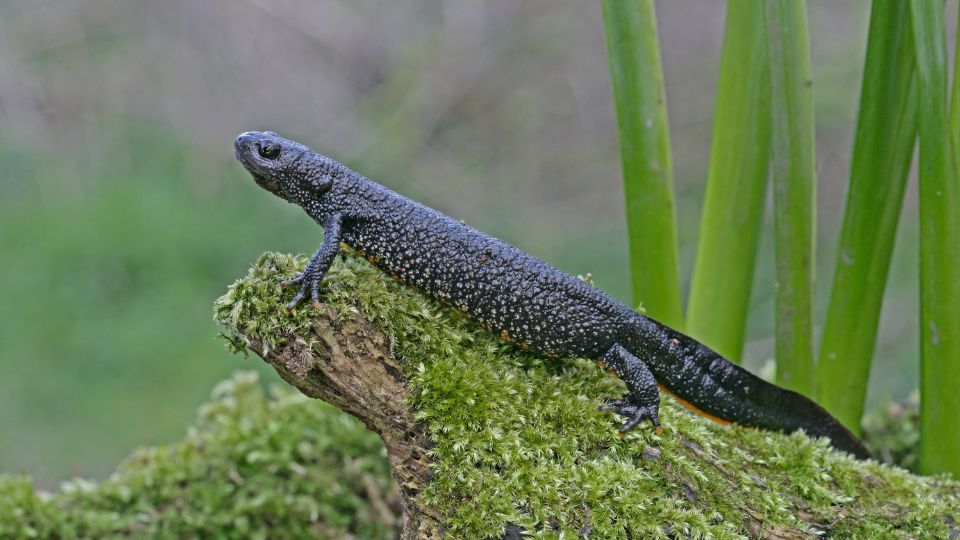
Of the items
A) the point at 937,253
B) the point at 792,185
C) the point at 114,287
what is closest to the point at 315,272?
the point at 792,185

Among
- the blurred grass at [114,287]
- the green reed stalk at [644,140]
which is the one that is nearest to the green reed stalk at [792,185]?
the green reed stalk at [644,140]

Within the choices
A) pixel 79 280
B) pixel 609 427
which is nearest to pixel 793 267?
pixel 609 427

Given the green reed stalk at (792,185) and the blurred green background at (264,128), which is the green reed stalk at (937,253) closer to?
the green reed stalk at (792,185)

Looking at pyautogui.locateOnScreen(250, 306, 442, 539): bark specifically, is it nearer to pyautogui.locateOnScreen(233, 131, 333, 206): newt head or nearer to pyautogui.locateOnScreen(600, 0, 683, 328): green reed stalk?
pyautogui.locateOnScreen(233, 131, 333, 206): newt head

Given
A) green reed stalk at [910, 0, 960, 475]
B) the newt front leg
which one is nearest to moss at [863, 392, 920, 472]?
green reed stalk at [910, 0, 960, 475]

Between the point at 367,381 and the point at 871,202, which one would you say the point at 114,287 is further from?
the point at 871,202

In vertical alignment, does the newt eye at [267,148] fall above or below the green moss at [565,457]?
above
